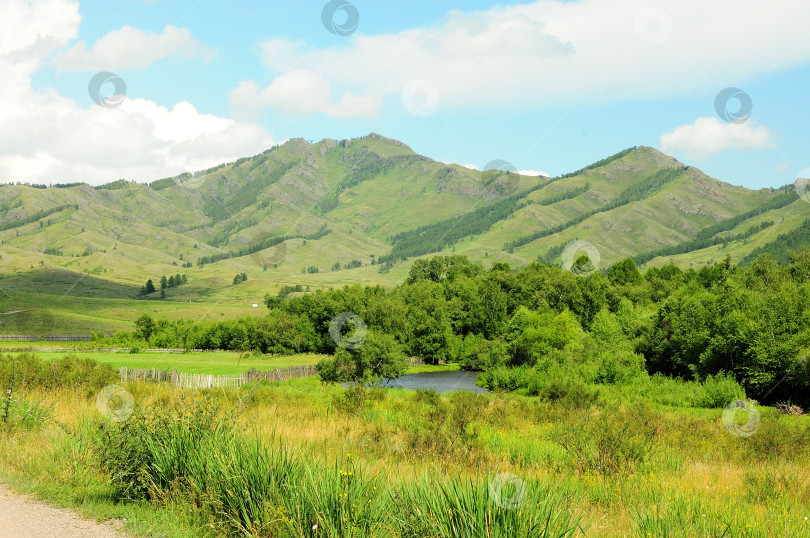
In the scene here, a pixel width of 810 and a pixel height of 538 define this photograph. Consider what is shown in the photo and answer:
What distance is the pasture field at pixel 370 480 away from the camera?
695 cm

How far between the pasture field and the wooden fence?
3138 centimetres

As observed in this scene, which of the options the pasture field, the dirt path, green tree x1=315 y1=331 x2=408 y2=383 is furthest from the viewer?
green tree x1=315 y1=331 x2=408 y2=383

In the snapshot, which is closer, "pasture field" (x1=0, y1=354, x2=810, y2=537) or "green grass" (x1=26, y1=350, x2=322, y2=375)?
Result: "pasture field" (x1=0, y1=354, x2=810, y2=537)

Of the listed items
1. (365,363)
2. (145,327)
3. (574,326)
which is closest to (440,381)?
(574,326)

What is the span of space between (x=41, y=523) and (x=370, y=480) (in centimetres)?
456

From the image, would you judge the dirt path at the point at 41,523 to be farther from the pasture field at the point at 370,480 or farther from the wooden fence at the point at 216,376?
the wooden fence at the point at 216,376

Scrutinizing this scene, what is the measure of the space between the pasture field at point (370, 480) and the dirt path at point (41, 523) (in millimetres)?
328

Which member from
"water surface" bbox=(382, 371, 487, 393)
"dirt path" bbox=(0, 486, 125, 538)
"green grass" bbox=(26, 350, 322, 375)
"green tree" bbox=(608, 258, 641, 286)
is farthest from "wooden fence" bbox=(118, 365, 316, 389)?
"green tree" bbox=(608, 258, 641, 286)

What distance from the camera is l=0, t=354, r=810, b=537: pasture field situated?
695cm

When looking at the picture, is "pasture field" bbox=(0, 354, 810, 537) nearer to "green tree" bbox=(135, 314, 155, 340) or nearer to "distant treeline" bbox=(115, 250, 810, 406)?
"distant treeline" bbox=(115, 250, 810, 406)

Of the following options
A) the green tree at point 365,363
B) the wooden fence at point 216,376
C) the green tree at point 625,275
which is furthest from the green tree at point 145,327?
the green tree at point 625,275

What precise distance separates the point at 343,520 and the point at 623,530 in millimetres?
4033

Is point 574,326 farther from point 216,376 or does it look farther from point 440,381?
point 216,376

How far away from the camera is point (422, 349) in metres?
113
